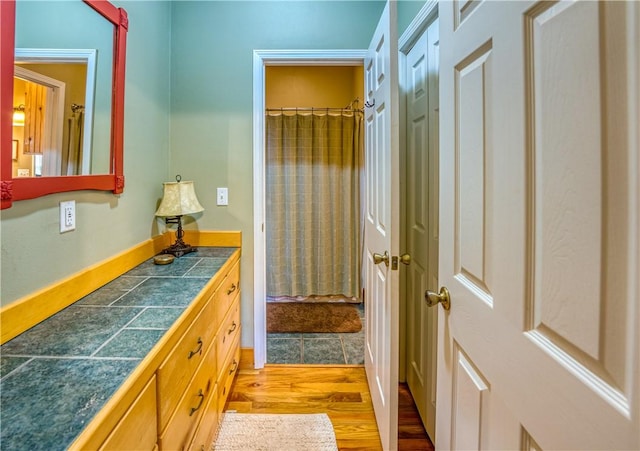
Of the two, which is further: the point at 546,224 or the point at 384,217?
the point at 384,217

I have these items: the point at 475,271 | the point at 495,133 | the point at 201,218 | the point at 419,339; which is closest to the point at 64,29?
the point at 201,218

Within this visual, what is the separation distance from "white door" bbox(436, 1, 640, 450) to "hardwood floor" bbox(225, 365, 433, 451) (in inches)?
38.8

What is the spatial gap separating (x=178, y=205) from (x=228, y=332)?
2.53ft

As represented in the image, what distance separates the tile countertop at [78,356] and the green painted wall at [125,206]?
0.16 metres

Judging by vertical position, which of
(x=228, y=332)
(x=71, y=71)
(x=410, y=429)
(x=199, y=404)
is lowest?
(x=410, y=429)

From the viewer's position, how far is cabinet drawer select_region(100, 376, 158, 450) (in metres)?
0.67

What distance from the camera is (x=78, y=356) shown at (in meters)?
0.84

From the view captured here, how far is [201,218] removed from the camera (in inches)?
85.9

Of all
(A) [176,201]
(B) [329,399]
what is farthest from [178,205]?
(B) [329,399]

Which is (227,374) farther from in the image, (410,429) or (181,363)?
(410,429)

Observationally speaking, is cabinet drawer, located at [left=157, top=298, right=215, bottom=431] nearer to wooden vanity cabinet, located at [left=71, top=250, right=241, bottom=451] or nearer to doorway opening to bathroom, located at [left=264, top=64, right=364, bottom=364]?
wooden vanity cabinet, located at [left=71, top=250, right=241, bottom=451]

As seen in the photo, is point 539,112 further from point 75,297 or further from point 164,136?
point 164,136

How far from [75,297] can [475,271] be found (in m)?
1.37

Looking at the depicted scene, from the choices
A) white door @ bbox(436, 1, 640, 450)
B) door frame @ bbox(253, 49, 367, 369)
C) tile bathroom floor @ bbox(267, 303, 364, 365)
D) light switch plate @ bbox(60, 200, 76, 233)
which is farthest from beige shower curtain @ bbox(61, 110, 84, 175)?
tile bathroom floor @ bbox(267, 303, 364, 365)
